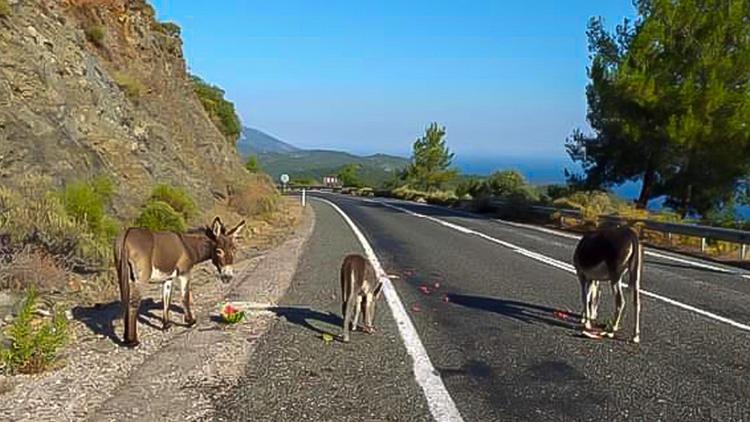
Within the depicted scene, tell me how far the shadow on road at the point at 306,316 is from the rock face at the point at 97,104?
6.81 metres

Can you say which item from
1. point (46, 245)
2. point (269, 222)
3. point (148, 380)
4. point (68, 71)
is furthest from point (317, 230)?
point (148, 380)

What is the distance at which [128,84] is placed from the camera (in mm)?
25984

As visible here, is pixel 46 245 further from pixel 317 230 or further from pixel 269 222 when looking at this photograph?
pixel 269 222

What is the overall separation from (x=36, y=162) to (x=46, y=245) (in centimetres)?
404

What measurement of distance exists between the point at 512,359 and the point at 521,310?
9.20 feet

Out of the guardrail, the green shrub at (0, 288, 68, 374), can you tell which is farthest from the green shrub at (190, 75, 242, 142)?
the green shrub at (0, 288, 68, 374)

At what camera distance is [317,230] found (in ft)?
84.7

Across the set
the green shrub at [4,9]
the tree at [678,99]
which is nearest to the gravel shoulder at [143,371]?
the green shrub at [4,9]

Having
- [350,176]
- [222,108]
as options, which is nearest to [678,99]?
[222,108]

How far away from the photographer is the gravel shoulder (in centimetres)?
579

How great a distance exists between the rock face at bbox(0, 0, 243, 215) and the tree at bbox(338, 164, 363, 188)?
81.1m

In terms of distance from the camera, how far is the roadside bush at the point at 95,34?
2670 centimetres

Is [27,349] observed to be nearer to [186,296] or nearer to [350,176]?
[186,296]

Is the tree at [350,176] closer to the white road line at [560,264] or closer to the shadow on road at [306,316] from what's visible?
the white road line at [560,264]
